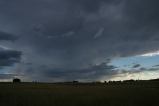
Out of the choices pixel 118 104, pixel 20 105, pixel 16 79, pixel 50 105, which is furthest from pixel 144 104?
pixel 16 79

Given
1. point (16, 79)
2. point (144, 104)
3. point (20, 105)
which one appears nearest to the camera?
point (20, 105)

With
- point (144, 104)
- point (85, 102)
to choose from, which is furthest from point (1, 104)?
point (144, 104)

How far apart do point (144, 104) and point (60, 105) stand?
992 centimetres

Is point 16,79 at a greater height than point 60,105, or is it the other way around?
point 16,79

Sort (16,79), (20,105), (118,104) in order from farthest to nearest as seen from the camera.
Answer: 1. (16,79)
2. (118,104)
3. (20,105)

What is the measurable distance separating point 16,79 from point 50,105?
129270 millimetres

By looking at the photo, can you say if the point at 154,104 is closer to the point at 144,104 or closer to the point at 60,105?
the point at 144,104

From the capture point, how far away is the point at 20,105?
92.1 feet

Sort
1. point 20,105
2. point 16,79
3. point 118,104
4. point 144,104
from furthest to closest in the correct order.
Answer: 1. point 16,79
2. point 144,104
3. point 118,104
4. point 20,105

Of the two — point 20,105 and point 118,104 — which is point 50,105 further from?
point 118,104

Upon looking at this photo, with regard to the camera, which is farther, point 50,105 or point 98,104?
point 98,104

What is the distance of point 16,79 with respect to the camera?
15338cm

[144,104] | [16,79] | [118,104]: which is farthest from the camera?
[16,79]

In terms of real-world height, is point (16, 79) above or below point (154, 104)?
above
